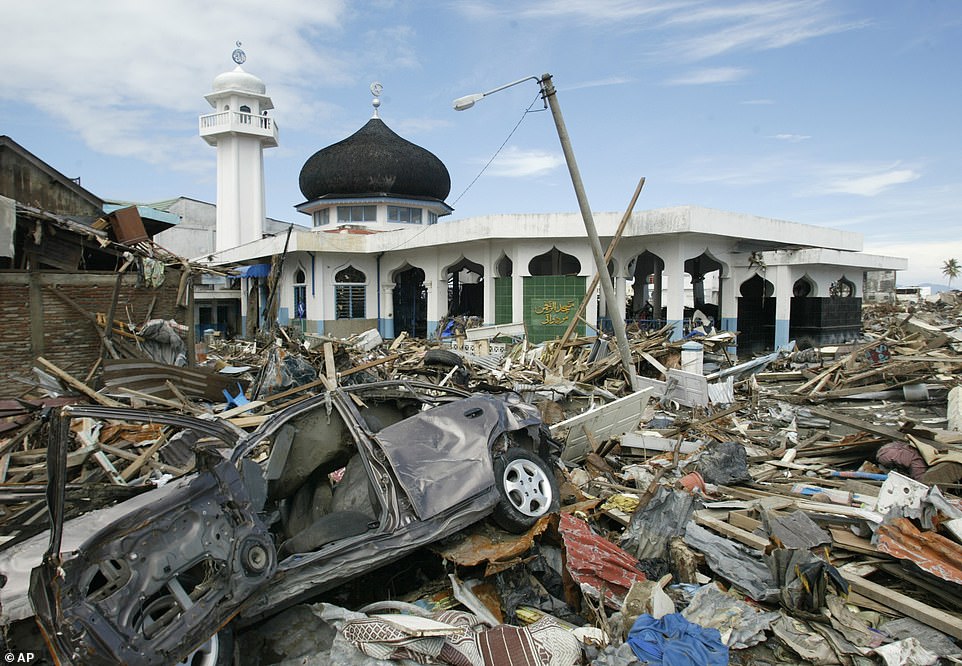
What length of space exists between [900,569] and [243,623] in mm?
4589

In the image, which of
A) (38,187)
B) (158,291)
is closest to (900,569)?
(158,291)

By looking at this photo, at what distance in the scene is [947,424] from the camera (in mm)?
10023

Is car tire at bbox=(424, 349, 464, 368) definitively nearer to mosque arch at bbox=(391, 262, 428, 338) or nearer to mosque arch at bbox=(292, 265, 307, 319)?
mosque arch at bbox=(292, 265, 307, 319)

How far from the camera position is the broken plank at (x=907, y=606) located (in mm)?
3881

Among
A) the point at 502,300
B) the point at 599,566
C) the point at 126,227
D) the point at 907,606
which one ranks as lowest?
the point at 907,606

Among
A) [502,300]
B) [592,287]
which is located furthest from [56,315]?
[502,300]

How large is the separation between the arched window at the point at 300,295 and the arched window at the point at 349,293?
144cm

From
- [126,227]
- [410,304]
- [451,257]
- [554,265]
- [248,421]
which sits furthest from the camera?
[410,304]

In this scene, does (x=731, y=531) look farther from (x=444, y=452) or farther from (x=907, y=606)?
(x=444, y=452)

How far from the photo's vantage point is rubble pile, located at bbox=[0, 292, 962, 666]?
3.69 meters

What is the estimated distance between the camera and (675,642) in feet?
11.9

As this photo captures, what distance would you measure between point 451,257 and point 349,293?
5031 mm

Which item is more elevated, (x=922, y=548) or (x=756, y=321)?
(x=756, y=321)

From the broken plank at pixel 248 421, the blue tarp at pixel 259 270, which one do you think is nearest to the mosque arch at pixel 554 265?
the blue tarp at pixel 259 270
